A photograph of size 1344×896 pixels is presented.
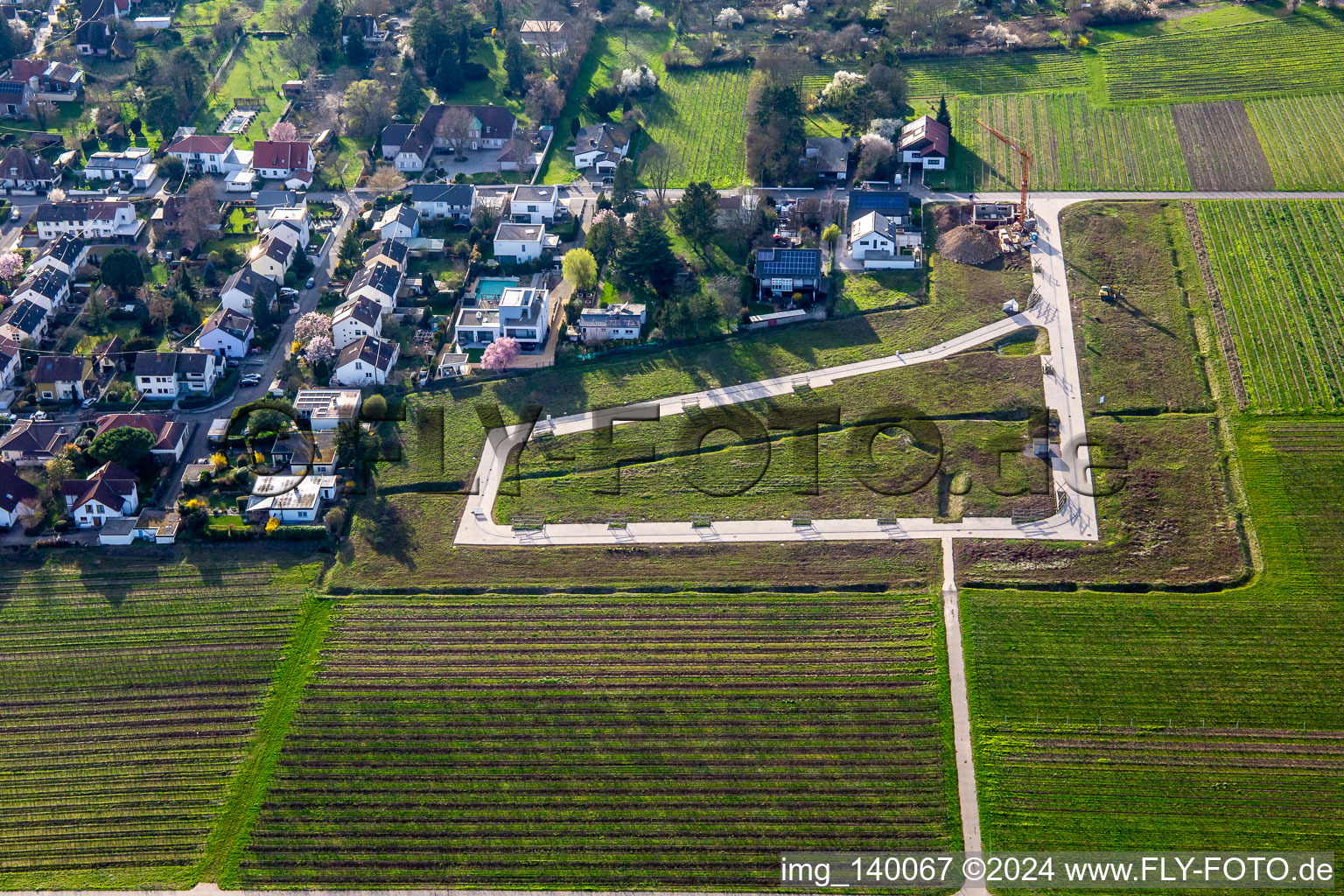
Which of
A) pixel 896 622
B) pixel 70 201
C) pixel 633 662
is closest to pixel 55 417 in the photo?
pixel 70 201

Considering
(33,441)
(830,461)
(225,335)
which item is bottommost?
(830,461)

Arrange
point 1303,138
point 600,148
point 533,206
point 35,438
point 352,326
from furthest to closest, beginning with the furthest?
point 600,148 → point 1303,138 → point 533,206 → point 352,326 → point 35,438

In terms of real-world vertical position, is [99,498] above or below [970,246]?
below

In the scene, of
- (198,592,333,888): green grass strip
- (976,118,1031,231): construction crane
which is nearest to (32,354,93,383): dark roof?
(198,592,333,888): green grass strip

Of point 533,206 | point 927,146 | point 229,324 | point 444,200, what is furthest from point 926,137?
point 229,324

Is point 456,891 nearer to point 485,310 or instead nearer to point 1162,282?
point 485,310

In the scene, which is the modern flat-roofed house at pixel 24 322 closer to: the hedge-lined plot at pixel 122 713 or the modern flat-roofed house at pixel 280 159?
the hedge-lined plot at pixel 122 713

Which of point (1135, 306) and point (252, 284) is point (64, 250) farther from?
point (1135, 306)
